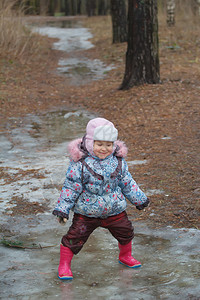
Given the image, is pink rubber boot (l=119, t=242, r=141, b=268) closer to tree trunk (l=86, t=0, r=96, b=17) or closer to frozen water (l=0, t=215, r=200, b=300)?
frozen water (l=0, t=215, r=200, b=300)

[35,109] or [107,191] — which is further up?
[107,191]

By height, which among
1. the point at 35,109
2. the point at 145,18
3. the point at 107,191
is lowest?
the point at 35,109

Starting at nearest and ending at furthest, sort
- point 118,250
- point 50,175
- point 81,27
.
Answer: point 118,250
point 50,175
point 81,27

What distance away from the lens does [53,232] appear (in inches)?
182

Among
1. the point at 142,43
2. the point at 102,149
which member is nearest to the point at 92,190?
the point at 102,149

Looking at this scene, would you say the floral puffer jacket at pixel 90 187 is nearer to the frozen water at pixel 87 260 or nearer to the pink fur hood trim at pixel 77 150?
the pink fur hood trim at pixel 77 150

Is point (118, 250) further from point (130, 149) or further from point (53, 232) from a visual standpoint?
point (130, 149)

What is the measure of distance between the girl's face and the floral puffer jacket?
0.05 meters

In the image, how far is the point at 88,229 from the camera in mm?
3736

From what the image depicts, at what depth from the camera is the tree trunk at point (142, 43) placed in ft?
35.7

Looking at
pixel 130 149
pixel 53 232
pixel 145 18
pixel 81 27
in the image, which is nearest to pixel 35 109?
pixel 145 18

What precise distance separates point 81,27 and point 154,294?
26.2 m

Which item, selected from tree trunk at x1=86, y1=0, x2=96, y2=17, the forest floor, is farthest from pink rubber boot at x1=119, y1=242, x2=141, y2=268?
tree trunk at x1=86, y1=0, x2=96, y2=17

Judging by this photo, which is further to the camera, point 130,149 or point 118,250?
point 130,149
